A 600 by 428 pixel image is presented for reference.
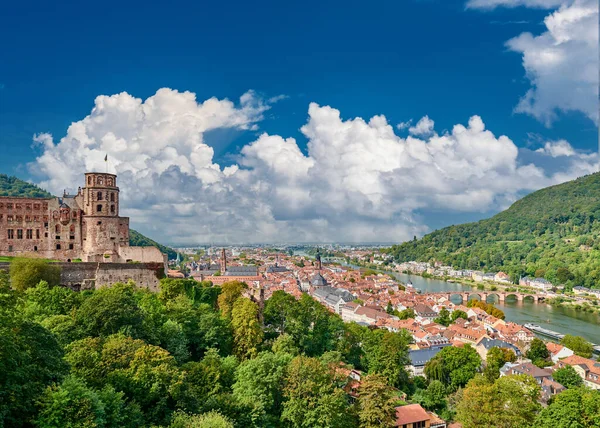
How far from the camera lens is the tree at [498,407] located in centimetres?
2291

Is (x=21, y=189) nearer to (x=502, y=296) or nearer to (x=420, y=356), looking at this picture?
(x=420, y=356)

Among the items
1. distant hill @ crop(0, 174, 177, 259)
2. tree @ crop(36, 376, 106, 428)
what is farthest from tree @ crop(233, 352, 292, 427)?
distant hill @ crop(0, 174, 177, 259)

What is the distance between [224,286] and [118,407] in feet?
65.2

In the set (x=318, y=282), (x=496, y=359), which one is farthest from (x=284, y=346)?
(x=318, y=282)

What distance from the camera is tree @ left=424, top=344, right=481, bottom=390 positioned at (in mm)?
35281

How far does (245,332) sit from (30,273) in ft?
40.9

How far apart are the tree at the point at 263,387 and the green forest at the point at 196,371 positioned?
63 millimetres

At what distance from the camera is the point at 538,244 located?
14700 centimetres

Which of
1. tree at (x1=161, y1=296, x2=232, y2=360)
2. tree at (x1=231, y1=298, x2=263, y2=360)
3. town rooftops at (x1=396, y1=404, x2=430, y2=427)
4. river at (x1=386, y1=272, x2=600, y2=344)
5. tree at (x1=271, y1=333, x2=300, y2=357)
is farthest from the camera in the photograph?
river at (x1=386, y1=272, x2=600, y2=344)

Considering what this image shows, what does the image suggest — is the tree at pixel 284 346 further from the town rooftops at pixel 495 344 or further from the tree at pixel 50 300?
the town rooftops at pixel 495 344

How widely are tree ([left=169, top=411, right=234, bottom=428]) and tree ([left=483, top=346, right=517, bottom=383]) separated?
26656mm

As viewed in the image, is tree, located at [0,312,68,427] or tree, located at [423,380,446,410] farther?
tree, located at [423,380,446,410]

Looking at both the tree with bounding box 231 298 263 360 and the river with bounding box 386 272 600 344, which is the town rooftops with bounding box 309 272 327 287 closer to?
the river with bounding box 386 272 600 344

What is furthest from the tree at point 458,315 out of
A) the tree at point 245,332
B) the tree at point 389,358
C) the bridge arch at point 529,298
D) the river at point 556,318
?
the tree at point 245,332
